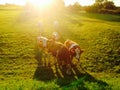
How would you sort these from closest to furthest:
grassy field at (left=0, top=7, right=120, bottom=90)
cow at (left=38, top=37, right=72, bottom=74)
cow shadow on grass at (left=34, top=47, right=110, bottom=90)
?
cow shadow on grass at (left=34, top=47, right=110, bottom=90) → grassy field at (left=0, top=7, right=120, bottom=90) → cow at (left=38, top=37, right=72, bottom=74)

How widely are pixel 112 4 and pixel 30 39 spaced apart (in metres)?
50.0

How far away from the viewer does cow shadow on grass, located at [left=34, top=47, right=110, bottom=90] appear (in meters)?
23.6

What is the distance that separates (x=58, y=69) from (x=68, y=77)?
200 cm

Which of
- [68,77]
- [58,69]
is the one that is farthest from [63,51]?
[68,77]

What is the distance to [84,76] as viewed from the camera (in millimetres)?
27078

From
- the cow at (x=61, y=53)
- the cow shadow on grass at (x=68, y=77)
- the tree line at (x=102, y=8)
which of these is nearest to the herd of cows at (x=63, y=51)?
the cow at (x=61, y=53)

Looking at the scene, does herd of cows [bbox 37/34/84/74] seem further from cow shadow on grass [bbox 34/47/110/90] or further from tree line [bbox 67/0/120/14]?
tree line [bbox 67/0/120/14]

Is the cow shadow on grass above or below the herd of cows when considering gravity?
below

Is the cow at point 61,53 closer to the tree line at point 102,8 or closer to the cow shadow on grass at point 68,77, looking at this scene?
the cow shadow on grass at point 68,77

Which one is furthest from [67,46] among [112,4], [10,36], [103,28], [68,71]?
[112,4]

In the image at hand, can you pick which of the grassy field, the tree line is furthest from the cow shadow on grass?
the tree line

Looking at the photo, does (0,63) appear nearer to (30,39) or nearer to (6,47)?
(6,47)

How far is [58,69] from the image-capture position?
93.7ft

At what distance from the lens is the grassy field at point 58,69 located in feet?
79.3
